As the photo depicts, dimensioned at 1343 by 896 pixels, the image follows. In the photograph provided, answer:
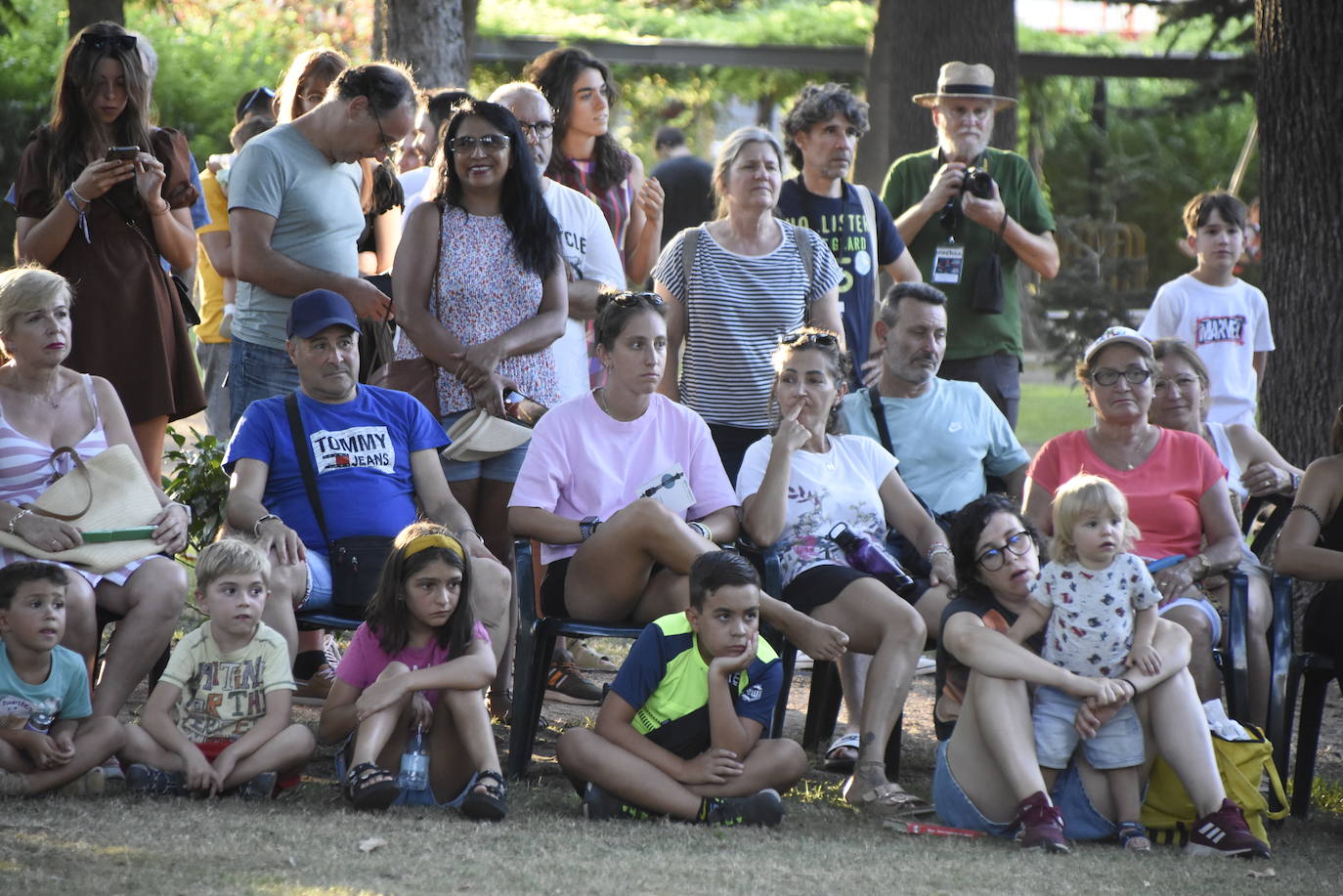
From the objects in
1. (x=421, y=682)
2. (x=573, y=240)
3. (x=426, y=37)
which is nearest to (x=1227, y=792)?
(x=421, y=682)

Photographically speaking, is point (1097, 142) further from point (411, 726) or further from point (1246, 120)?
point (411, 726)

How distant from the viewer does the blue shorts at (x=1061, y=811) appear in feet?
13.8

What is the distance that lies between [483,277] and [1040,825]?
7.92 feet

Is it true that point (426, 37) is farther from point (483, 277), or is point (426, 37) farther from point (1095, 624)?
point (1095, 624)

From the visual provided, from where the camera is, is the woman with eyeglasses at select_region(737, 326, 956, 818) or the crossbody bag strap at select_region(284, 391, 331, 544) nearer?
the woman with eyeglasses at select_region(737, 326, 956, 818)

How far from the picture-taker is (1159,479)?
504 cm

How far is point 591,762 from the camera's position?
4211 mm

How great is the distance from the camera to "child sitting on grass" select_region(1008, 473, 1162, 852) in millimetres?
4242

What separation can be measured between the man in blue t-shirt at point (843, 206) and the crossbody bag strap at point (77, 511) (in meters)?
2.73

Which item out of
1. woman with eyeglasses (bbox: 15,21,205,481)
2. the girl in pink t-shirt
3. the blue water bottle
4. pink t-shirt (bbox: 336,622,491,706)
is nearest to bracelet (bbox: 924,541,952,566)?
the girl in pink t-shirt

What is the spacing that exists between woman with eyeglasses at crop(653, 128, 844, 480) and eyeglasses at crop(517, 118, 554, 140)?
2.05 ft

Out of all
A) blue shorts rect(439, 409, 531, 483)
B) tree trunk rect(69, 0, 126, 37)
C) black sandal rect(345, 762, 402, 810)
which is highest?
tree trunk rect(69, 0, 126, 37)

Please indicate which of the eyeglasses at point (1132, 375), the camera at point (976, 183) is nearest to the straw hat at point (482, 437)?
the eyeglasses at point (1132, 375)

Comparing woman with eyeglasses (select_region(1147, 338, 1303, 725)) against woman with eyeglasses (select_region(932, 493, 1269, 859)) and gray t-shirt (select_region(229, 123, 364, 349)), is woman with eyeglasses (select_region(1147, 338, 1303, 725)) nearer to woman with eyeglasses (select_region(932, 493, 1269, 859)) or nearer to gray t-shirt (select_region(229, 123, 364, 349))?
woman with eyeglasses (select_region(932, 493, 1269, 859))
